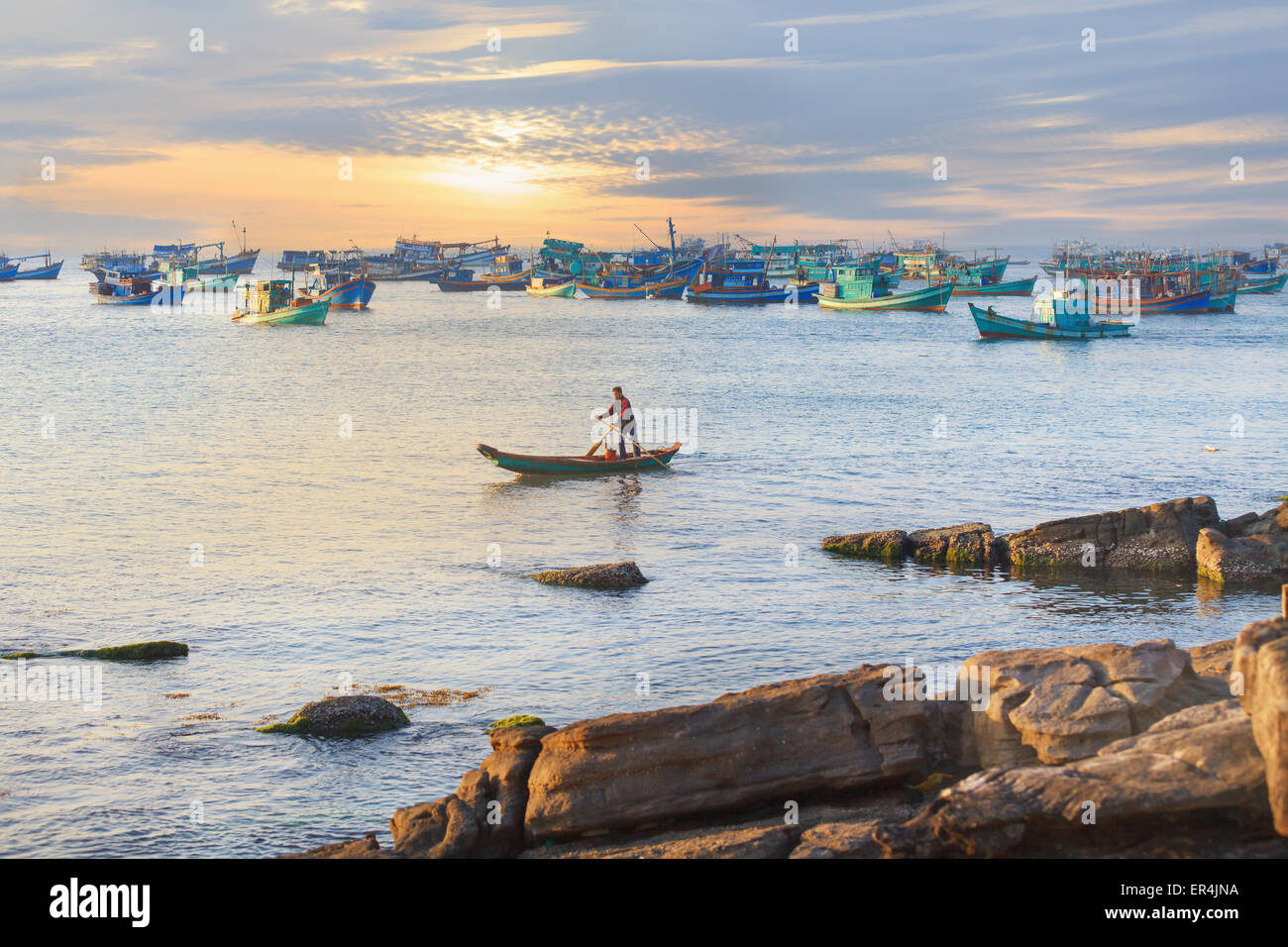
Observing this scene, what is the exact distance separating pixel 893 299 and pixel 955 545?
336ft

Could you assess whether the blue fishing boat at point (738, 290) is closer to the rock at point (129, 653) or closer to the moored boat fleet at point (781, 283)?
the moored boat fleet at point (781, 283)

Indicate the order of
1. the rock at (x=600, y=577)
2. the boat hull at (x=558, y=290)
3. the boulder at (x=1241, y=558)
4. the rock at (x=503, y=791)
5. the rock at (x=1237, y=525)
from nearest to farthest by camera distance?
the rock at (x=503, y=791), the boulder at (x=1241, y=558), the rock at (x=600, y=577), the rock at (x=1237, y=525), the boat hull at (x=558, y=290)

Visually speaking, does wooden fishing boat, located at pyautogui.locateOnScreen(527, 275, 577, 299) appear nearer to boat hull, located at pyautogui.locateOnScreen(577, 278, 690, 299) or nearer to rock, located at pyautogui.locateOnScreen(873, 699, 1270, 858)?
boat hull, located at pyautogui.locateOnScreen(577, 278, 690, 299)

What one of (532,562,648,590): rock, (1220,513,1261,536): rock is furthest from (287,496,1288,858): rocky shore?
(1220,513,1261,536): rock

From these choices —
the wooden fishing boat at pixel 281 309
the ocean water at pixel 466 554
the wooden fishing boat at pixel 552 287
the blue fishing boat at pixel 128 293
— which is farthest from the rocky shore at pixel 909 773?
the wooden fishing boat at pixel 552 287

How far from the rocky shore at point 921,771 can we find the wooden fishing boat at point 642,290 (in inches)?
5449

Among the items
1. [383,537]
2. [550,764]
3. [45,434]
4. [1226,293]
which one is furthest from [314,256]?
[550,764]

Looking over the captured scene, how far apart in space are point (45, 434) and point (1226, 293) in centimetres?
11008

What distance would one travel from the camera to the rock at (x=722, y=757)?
9625 mm

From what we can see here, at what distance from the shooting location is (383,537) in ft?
79.5

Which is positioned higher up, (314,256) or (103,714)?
(314,256)

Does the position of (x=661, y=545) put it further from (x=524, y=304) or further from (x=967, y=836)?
(x=524, y=304)

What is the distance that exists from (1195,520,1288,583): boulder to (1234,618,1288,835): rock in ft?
42.6

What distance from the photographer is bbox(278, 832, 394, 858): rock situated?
9.34 m
